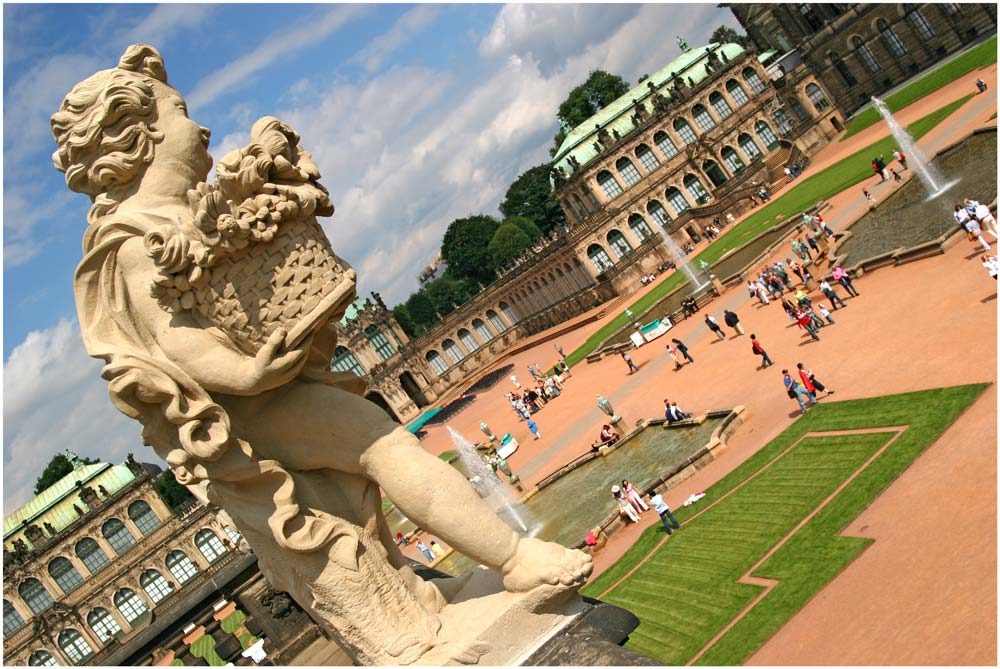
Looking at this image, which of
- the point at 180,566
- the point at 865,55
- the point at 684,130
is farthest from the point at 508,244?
the point at 180,566

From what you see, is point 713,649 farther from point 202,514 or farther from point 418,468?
point 202,514

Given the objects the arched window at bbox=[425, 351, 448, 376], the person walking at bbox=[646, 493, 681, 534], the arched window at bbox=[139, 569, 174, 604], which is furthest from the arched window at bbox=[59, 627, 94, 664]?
the person walking at bbox=[646, 493, 681, 534]

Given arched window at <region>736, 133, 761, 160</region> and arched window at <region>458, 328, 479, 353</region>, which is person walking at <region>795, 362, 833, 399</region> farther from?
arched window at <region>458, 328, 479, 353</region>

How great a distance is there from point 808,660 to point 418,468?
25.0 ft

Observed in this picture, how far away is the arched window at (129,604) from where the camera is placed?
58.3m

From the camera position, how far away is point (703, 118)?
254 ft

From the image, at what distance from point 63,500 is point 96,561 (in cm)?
558

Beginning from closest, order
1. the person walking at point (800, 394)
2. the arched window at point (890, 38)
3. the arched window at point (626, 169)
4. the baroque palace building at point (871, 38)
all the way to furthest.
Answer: the person walking at point (800, 394), the baroque palace building at point (871, 38), the arched window at point (890, 38), the arched window at point (626, 169)

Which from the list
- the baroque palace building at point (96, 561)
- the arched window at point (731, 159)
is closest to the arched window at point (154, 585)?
the baroque palace building at point (96, 561)

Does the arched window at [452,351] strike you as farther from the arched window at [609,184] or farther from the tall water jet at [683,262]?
the tall water jet at [683,262]

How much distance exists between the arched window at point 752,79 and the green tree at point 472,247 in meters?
34.6

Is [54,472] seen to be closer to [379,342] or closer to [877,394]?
[379,342]

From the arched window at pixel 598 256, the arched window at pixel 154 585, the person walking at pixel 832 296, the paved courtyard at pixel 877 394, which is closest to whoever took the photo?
the paved courtyard at pixel 877 394

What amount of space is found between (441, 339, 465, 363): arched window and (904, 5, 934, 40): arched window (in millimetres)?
50252
